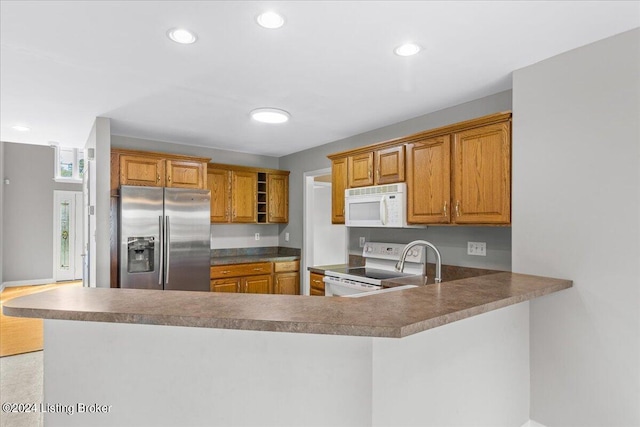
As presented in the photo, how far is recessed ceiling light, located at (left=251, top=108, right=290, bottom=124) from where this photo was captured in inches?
134

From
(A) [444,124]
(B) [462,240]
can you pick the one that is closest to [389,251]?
(B) [462,240]

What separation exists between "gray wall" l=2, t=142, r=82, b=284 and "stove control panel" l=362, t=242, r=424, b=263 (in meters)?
7.49

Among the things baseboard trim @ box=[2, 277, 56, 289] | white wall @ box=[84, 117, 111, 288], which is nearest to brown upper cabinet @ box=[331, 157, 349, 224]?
white wall @ box=[84, 117, 111, 288]

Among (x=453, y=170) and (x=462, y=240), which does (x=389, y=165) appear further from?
(x=462, y=240)

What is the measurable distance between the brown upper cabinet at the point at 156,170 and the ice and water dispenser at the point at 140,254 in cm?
69

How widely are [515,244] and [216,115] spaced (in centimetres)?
296

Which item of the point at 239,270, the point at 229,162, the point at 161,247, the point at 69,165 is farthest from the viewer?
the point at 69,165

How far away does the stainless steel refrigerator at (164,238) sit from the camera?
3867 millimetres

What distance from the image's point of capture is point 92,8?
1.82m

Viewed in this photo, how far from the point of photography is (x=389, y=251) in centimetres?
398

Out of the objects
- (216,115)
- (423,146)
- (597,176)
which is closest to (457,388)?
(597,176)

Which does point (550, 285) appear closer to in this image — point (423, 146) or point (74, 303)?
point (423, 146)

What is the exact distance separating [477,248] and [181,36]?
2830 mm

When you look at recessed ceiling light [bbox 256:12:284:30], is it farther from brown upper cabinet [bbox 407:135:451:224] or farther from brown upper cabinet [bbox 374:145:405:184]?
brown upper cabinet [bbox 374:145:405:184]
